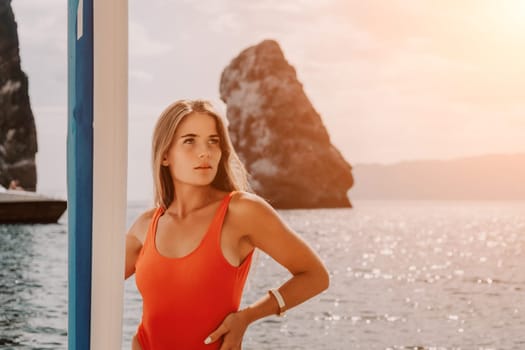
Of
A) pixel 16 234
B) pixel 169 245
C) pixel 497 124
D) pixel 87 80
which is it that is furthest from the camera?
pixel 497 124

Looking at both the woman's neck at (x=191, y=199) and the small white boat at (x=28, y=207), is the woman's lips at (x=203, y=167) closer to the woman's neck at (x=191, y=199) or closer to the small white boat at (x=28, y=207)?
the woman's neck at (x=191, y=199)

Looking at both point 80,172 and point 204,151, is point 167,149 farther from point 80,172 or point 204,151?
point 80,172

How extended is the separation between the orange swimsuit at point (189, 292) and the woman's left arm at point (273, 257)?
3 centimetres

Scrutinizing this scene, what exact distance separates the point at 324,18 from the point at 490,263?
1767cm

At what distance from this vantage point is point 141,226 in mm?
1220

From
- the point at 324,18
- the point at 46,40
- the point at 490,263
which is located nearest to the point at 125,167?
the point at 490,263

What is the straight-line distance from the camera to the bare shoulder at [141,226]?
1.21m

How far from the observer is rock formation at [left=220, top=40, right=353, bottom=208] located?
30172 millimetres

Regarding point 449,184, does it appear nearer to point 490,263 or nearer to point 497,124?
point 497,124

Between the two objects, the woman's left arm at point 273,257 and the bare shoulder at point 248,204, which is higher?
the bare shoulder at point 248,204

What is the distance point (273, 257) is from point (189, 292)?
0.43 feet

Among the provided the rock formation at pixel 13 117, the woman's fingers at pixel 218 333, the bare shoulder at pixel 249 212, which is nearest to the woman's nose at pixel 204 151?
the bare shoulder at pixel 249 212

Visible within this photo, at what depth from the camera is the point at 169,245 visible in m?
1.17

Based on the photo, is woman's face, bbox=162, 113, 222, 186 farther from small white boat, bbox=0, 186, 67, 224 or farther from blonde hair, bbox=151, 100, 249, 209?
small white boat, bbox=0, 186, 67, 224
